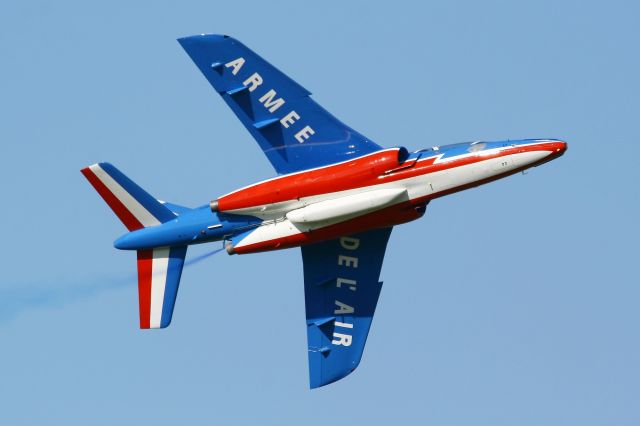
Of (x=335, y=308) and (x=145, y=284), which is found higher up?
(x=145, y=284)

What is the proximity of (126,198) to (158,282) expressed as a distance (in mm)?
2653

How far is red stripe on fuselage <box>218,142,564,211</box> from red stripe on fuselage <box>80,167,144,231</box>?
2.84 m

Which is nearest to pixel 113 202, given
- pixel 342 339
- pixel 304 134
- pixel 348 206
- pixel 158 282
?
pixel 158 282

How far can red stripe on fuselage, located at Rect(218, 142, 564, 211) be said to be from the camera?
122 feet

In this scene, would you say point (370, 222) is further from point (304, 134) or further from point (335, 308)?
point (335, 308)

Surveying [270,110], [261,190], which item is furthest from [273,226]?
[270,110]

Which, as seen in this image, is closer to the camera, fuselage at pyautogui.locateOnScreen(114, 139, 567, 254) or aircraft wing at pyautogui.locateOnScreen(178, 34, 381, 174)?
fuselage at pyautogui.locateOnScreen(114, 139, 567, 254)

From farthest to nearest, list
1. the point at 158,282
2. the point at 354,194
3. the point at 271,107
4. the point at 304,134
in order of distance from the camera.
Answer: the point at 158,282 < the point at 271,107 < the point at 304,134 < the point at 354,194

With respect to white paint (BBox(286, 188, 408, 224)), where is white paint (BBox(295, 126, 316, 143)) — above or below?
above

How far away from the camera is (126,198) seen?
39.4 meters

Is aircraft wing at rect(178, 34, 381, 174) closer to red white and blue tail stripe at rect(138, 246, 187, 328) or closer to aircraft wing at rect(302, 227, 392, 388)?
aircraft wing at rect(302, 227, 392, 388)

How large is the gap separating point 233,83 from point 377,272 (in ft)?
23.2

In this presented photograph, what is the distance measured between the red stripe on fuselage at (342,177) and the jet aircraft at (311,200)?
0.03m

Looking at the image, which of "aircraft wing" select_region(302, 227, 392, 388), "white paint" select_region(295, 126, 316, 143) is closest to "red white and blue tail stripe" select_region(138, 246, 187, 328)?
"aircraft wing" select_region(302, 227, 392, 388)
